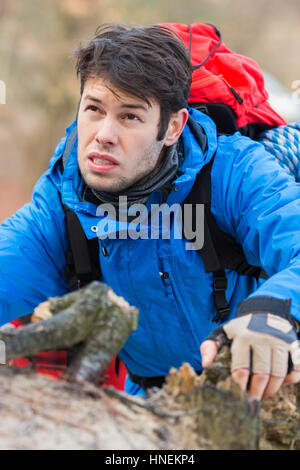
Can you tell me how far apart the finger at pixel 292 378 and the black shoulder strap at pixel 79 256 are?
126 cm

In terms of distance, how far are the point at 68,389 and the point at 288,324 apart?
783 millimetres

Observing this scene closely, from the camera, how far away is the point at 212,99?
3105 millimetres

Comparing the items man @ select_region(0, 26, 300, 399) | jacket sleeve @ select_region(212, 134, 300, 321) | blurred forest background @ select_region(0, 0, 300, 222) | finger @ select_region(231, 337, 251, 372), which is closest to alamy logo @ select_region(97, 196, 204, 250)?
man @ select_region(0, 26, 300, 399)

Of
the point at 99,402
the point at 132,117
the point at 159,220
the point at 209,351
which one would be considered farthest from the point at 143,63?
the point at 99,402

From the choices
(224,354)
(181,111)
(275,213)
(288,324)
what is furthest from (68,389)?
(181,111)

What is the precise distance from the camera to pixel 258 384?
173 cm

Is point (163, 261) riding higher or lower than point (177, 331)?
higher

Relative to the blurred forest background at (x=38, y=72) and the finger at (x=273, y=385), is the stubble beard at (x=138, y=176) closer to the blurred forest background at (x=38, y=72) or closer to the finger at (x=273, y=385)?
the finger at (x=273, y=385)

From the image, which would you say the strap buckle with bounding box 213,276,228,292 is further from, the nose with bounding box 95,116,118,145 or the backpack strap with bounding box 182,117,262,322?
the nose with bounding box 95,116,118,145

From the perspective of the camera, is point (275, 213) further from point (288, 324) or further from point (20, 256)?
point (20, 256)

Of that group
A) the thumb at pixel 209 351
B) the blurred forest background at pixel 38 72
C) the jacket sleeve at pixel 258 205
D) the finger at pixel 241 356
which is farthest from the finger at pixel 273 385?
the blurred forest background at pixel 38 72

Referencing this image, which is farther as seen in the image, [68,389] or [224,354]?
[224,354]

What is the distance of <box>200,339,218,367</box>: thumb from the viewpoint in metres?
1.84

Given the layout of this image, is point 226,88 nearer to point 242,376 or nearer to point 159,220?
point 159,220
